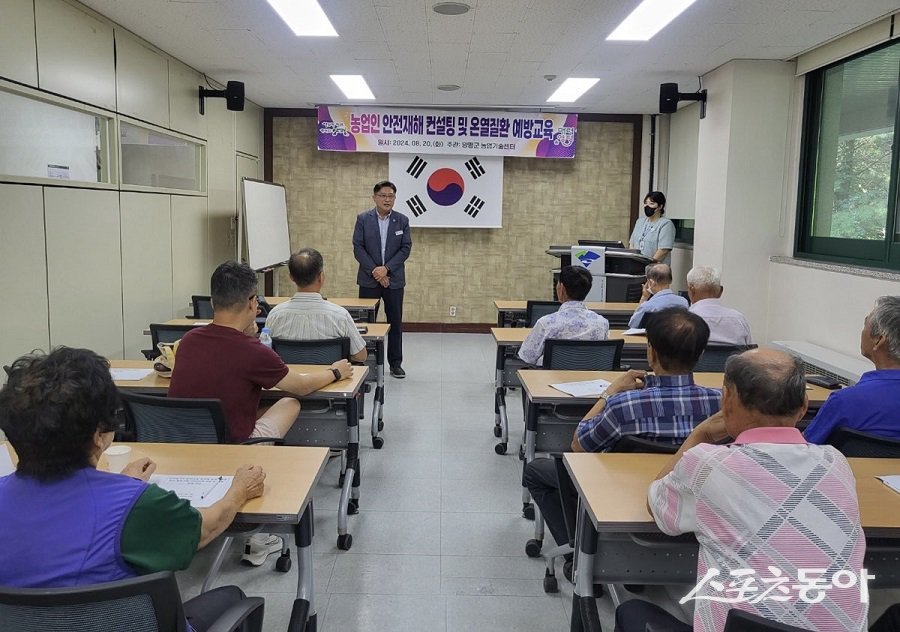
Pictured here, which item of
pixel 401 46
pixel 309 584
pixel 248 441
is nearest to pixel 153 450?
pixel 248 441

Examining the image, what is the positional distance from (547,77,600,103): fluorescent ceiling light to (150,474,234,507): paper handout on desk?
564 cm

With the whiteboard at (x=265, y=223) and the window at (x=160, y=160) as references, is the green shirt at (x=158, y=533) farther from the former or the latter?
the whiteboard at (x=265, y=223)

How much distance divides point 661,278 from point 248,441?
300 centimetres

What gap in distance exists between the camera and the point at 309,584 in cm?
192

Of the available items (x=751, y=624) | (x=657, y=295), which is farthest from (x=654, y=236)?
(x=751, y=624)

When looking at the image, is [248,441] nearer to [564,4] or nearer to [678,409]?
[678,409]

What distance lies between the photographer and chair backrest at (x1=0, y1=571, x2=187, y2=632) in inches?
43.9

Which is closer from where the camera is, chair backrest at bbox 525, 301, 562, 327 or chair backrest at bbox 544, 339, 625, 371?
chair backrest at bbox 544, 339, 625, 371

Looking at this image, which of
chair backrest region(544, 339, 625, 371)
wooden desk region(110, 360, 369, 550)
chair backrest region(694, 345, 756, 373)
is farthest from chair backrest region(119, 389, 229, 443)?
chair backrest region(694, 345, 756, 373)

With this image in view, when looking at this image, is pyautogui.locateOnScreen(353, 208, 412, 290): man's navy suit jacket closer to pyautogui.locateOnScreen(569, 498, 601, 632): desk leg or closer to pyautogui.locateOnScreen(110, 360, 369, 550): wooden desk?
pyautogui.locateOnScreen(110, 360, 369, 550): wooden desk

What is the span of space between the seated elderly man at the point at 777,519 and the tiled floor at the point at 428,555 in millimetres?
975

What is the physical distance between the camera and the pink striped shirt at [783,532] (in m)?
1.28

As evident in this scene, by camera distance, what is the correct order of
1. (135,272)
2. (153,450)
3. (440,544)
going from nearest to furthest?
(153,450) → (440,544) → (135,272)

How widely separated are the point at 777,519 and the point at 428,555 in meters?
1.94
